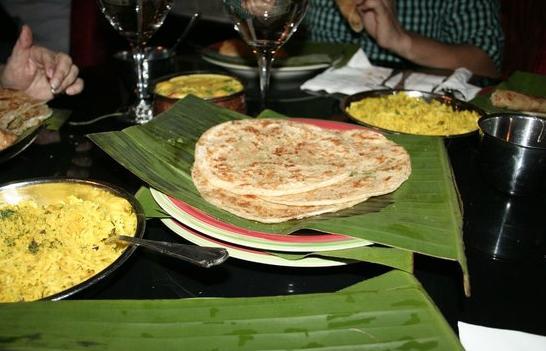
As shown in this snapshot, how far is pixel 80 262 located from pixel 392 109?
5.16 feet

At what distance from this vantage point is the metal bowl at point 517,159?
160 centimetres

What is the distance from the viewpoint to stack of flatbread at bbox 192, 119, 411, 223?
1.42 m

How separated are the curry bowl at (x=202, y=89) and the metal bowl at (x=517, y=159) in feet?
3.31

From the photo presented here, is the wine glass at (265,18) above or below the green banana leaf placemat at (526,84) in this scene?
above

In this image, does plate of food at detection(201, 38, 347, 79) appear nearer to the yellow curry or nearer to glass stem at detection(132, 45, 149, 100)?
the yellow curry

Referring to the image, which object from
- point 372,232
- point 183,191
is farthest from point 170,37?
point 372,232

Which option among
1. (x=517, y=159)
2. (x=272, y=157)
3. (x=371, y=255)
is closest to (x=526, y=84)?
(x=517, y=159)

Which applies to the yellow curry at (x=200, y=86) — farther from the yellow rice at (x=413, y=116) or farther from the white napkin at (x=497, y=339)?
the white napkin at (x=497, y=339)

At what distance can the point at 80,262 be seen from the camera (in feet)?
3.92

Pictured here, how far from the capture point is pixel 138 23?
2.19 metres

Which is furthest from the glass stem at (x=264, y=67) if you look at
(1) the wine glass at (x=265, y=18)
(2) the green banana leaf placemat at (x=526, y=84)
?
(2) the green banana leaf placemat at (x=526, y=84)

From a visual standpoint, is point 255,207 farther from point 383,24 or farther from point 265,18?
point 383,24

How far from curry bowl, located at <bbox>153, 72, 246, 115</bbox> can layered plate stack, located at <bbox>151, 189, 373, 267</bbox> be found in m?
0.86

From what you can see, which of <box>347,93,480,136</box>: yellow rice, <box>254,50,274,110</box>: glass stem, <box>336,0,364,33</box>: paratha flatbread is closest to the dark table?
<box>347,93,480,136</box>: yellow rice
